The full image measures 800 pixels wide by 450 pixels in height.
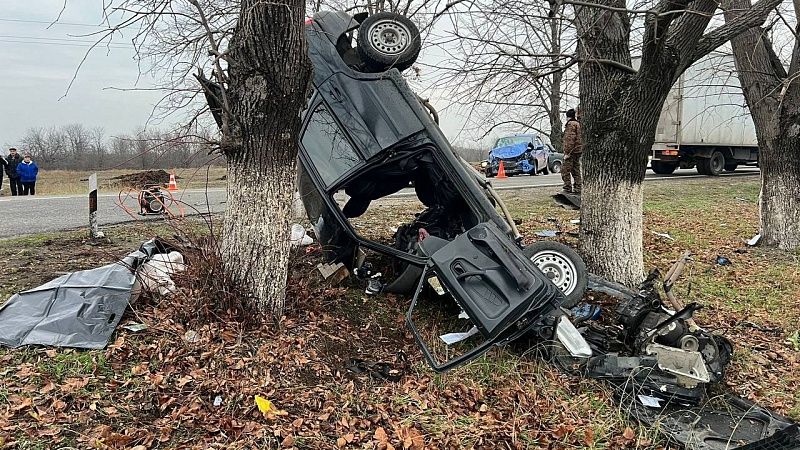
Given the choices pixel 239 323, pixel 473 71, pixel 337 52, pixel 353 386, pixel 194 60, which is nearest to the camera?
pixel 353 386

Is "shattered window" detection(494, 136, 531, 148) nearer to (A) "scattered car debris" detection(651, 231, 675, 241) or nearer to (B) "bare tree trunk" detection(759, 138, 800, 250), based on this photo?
(A) "scattered car debris" detection(651, 231, 675, 241)

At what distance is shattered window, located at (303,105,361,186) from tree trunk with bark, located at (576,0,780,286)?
8.04 feet

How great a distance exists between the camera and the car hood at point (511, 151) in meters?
22.4

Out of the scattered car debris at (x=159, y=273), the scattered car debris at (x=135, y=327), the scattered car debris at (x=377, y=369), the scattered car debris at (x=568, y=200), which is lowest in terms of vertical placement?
Answer: the scattered car debris at (x=377, y=369)

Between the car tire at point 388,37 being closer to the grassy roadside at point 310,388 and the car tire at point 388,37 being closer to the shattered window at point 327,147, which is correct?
the shattered window at point 327,147

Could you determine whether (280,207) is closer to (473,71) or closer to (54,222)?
(473,71)

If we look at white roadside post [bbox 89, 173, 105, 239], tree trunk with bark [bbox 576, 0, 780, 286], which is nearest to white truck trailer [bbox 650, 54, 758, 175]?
tree trunk with bark [bbox 576, 0, 780, 286]

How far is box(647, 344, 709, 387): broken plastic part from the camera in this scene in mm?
3559

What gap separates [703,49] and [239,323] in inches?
200

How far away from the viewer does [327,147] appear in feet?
16.3

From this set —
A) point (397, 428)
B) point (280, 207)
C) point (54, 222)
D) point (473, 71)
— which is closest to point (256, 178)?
point (280, 207)

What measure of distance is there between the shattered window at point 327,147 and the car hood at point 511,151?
18.2 meters

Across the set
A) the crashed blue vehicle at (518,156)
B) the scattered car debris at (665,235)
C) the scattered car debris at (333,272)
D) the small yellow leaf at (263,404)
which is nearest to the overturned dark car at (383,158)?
the scattered car debris at (333,272)

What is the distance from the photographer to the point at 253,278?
3996 millimetres
